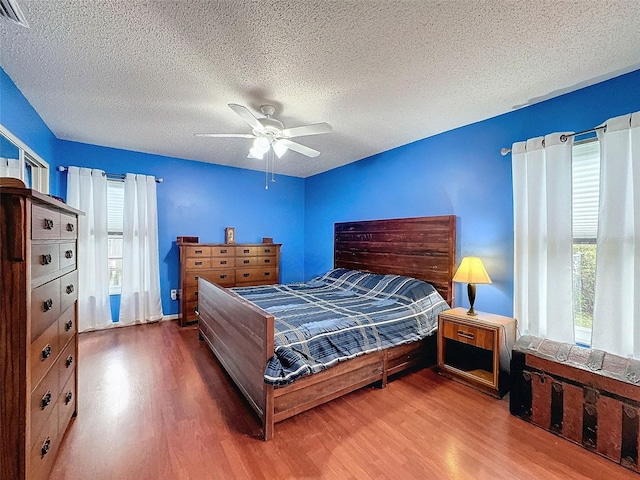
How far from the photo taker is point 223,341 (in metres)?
2.51

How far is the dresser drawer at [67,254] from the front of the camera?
1.54 metres

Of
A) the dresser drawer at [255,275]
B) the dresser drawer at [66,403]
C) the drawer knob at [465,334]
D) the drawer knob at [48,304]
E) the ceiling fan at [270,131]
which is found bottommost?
the dresser drawer at [66,403]

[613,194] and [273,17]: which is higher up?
[273,17]

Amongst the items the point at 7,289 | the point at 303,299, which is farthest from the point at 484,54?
the point at 7,289

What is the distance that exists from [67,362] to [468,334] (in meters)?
2.94

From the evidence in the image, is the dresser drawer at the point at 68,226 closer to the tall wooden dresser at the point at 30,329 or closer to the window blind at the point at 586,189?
the tall wooden dresser at the point at 30,329

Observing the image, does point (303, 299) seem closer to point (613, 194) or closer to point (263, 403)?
point (263, 403)

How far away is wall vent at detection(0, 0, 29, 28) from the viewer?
4.55 feet

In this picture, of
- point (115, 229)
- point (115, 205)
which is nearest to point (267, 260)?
point (115, 229)

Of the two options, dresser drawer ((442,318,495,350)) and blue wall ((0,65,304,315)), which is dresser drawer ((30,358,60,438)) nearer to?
blue wall ((0,65,304,315))

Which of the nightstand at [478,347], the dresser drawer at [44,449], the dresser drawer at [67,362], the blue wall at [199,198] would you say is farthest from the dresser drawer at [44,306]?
the nightstand at [478,347]

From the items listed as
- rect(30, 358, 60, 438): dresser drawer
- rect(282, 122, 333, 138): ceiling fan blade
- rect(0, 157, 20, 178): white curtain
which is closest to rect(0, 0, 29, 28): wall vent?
rect(0, 157, 20, 178): white curtain

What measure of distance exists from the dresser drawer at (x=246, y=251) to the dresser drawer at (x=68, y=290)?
246 centimetres

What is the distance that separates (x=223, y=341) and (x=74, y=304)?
1.12m
